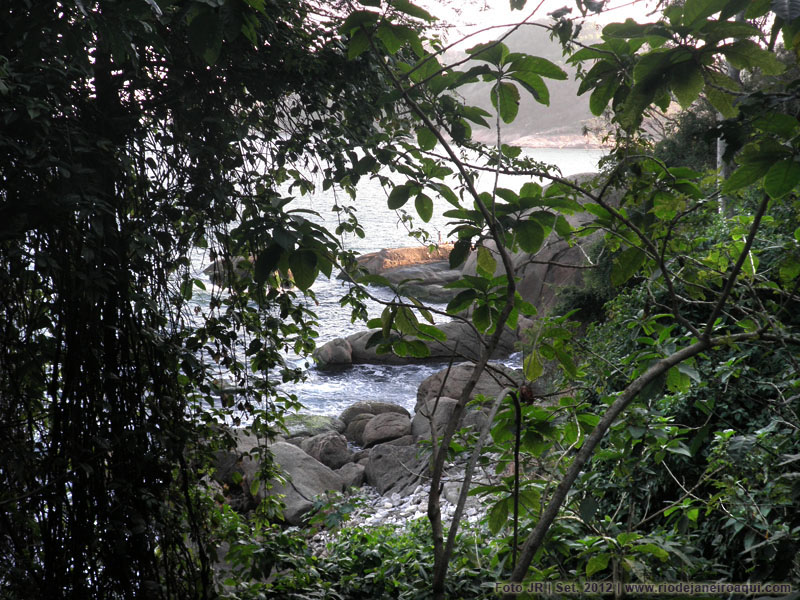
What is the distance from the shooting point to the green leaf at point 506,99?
3.59 ft

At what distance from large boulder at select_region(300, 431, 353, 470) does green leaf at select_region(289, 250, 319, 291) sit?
246 inches

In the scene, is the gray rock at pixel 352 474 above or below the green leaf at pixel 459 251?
below

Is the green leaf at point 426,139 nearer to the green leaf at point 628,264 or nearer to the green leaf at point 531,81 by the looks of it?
the green leaf at point 531,81

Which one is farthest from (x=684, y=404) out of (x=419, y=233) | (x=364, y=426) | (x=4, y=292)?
(x=364, y=426)

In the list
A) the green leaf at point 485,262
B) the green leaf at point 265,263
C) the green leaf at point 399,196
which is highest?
the green leaf at point 399,196

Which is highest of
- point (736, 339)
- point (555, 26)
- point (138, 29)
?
point (138, 29)

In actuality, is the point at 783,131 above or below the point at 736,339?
above

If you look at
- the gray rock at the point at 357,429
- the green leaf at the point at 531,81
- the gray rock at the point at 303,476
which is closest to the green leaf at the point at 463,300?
the green leaf at the point at 531,81

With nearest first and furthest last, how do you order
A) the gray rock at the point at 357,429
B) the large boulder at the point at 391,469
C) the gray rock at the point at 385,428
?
the large boulder at the point at 391,469 → the gray rock at the point at 385,428 → the gray rock at the point at 357,429

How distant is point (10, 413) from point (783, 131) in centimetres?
193

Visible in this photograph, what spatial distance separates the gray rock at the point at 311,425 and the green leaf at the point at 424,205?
6.62 m

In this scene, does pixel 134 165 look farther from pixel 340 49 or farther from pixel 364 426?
pixel 364 426

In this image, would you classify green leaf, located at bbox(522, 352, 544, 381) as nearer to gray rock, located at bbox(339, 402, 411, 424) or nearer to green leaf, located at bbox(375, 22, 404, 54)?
green leaf, located at bbox(375, 22, 404, 54)

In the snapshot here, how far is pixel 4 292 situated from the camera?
1.59m
